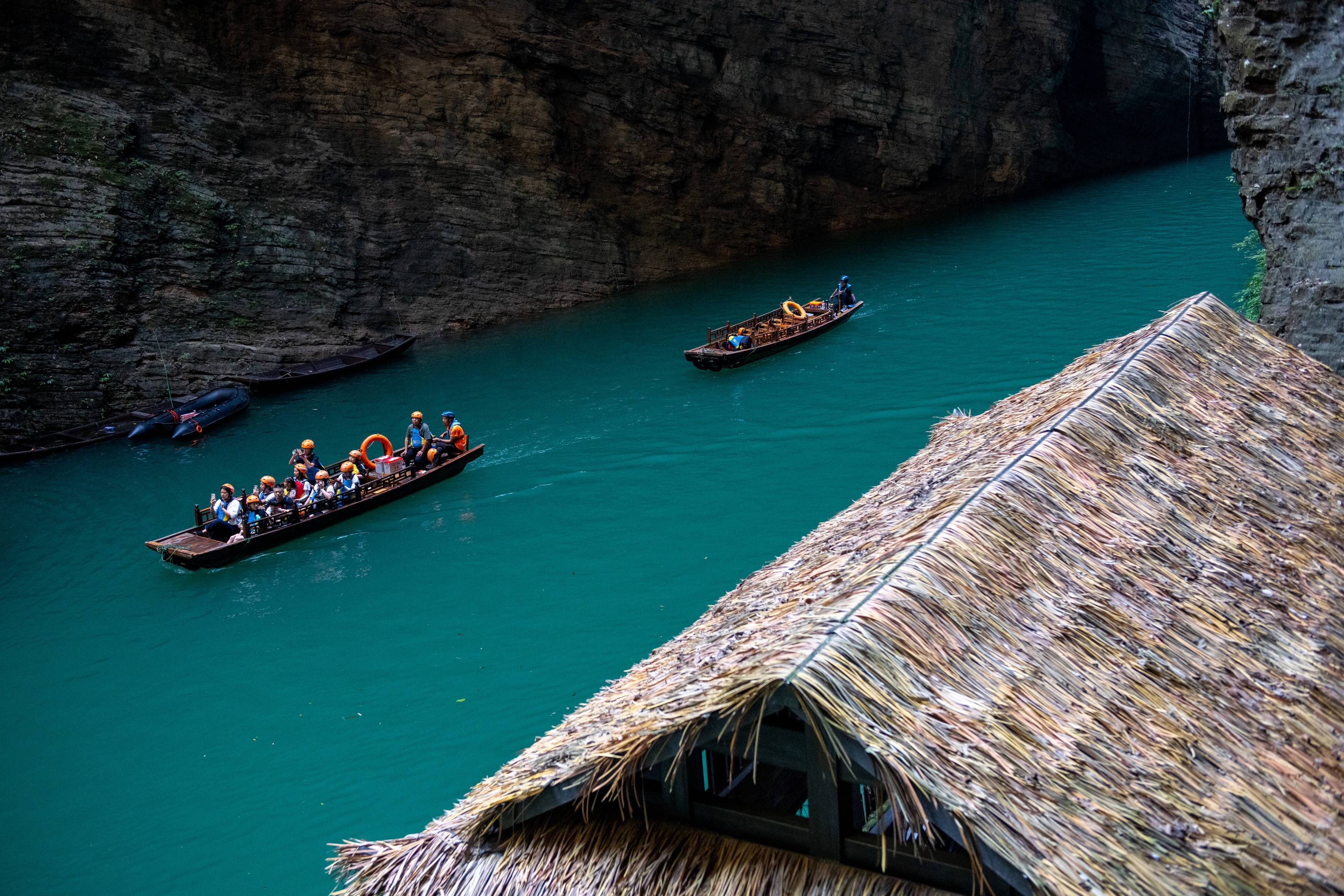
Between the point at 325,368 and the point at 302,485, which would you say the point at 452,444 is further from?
the point at 325,368

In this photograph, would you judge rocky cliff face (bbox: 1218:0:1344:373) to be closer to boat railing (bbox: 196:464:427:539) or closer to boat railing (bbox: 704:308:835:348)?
boat railing (bbox: 196:464:427:539)

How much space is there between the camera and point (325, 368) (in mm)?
32500

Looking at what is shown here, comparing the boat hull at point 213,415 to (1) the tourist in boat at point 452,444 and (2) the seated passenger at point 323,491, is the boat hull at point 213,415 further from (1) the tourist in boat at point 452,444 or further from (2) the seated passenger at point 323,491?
(1) the tourist in boat at point 452,444

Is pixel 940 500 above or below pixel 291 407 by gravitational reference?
above

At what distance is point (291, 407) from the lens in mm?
30453

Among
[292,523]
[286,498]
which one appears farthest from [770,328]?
Result: [292,523]

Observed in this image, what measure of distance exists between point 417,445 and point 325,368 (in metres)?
10.3

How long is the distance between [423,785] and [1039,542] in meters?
9.08

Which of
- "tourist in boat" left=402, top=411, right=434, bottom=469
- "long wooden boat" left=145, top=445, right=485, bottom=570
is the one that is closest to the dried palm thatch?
"long wooden boat" left=145, top=445, right=485, bottom=570

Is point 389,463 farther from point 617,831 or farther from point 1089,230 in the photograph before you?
point 1089,230

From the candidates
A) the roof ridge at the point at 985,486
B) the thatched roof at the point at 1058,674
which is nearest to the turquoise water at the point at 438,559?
the thatched roof at the point at 1058,674

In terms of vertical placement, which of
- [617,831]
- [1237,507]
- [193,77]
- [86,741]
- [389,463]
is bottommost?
[86,741]

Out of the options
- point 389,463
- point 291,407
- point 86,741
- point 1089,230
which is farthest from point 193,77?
point 1089,230

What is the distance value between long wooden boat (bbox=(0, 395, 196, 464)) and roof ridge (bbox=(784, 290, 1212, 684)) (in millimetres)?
26448
